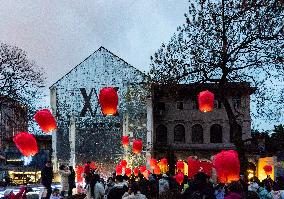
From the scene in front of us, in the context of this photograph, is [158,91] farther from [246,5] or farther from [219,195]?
[246,5]

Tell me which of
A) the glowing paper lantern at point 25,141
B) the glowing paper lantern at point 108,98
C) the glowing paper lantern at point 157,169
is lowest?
the glowing paper lantern at point 157,169

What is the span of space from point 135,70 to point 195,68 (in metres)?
24.4

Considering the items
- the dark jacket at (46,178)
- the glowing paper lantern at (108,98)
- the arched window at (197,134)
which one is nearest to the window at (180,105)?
the arched window at (197,134)

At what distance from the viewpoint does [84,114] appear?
46.3 meters

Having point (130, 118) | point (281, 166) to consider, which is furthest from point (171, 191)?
point (130, 118)

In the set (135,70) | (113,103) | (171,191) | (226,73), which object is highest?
(135,70)

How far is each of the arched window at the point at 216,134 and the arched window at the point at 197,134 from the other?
0.99 meters

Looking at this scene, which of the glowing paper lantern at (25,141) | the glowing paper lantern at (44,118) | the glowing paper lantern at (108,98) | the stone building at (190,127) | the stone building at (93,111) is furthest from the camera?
the stone building at (190,127)

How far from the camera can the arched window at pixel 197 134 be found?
51.3m

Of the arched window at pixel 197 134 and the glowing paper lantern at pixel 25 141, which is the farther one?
the arched window at pixel 197 134

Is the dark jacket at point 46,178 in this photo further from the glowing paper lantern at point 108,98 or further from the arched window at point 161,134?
the arched window at point 161,134

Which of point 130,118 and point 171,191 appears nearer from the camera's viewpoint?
point 171,191

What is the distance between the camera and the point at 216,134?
51.2m

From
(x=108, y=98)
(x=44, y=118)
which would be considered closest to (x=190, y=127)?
(x=44, y=118)
